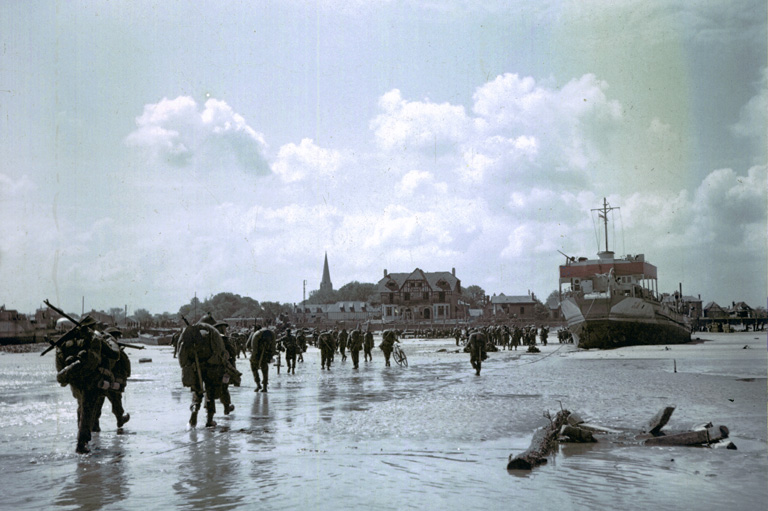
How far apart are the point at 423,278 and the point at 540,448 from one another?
96876 mm

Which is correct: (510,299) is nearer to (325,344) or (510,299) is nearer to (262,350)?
(325,344)

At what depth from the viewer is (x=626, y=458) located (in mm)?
7348

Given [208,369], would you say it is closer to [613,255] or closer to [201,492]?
[201,492]

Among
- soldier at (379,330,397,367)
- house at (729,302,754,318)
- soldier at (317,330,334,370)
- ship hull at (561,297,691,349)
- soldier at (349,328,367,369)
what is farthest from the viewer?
house at (729,302,754,318)

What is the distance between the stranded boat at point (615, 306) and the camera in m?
44.5

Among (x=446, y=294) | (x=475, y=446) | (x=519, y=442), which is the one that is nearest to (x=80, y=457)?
(x=475, y=446)

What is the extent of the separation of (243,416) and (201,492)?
552cm

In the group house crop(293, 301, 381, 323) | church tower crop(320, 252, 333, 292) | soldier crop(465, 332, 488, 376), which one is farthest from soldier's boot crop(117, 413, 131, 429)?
church tower crop(320, 252, 333, 292)

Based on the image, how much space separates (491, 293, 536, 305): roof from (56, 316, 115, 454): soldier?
120289mm

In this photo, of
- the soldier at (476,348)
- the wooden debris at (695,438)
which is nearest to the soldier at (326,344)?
the soldier at (476,348)

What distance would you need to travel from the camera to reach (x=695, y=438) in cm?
800

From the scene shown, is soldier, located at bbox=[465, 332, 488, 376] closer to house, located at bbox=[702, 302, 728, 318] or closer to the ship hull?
the ship hull

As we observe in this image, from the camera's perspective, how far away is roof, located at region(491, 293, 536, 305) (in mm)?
125812

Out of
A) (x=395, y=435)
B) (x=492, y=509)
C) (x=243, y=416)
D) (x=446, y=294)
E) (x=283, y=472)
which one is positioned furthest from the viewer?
(x=446, y=294)
